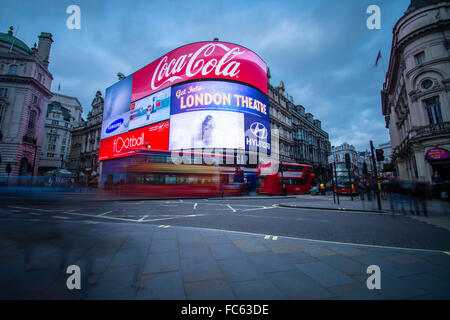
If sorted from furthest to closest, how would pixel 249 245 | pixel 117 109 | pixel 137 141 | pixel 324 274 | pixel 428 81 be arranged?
pixel 117 109 → pixel 137 141 → pixel 428 81 → pixel 249 245 → pixel 324 274

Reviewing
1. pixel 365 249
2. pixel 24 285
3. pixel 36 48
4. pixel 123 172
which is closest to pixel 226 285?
pixel 24 285

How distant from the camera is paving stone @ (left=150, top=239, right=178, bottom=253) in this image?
324cm

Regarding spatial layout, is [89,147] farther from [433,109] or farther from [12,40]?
[433,109]

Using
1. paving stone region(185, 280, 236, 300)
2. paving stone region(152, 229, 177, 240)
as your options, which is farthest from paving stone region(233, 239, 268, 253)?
paving stone region(152, 229, 177, 240)

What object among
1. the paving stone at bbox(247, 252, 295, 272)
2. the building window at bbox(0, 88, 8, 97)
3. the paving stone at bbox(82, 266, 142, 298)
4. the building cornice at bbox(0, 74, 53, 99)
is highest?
the building cornice at bbox(0, 74, 53, 99)

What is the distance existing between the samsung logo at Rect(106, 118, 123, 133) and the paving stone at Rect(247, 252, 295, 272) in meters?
35.2

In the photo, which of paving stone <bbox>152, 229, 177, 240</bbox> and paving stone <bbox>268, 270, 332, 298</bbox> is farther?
paving stone <bbox>152, 229, 177, 240</bbox>

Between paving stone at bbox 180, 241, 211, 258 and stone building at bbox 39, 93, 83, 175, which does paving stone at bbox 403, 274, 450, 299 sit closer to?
paving stone at bbox 180, 241, 211, 258

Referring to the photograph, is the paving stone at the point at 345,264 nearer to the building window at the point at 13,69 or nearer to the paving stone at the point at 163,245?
the paving stone at the point at 163,245

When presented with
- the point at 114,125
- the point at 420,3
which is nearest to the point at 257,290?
the point at 420,3

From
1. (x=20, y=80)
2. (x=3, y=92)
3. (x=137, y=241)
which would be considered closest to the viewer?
(x=137, y=241)

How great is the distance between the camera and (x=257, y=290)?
6.34ft

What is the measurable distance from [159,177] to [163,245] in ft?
38.9
